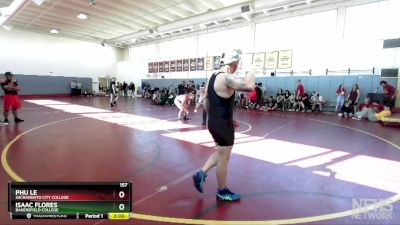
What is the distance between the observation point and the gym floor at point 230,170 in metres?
3.02

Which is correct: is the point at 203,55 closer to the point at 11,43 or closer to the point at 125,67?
the point at 125,67

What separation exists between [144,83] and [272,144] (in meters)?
20.9

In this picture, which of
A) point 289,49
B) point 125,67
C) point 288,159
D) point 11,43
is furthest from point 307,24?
point 11,43

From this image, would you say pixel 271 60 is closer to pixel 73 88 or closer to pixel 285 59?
pixel 285 59

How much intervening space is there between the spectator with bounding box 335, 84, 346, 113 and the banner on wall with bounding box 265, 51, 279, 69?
4.30 metres

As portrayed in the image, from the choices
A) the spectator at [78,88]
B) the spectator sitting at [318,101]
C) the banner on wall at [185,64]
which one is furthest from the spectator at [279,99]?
the spectator at [78,88]

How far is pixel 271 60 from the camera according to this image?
1658 centimetres

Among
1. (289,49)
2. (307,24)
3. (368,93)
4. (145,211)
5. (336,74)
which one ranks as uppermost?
(307,24)

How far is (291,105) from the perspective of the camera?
50.5ft

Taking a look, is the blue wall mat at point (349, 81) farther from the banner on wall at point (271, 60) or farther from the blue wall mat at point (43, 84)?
the blue wall mat at point (43, 84)
